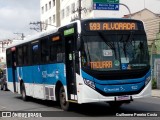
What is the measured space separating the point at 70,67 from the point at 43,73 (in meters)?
3.45

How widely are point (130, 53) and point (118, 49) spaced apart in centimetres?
45

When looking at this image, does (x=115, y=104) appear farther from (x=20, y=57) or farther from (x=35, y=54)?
(x=20, y=57)

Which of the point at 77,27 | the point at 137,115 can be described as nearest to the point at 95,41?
the point at 77,27

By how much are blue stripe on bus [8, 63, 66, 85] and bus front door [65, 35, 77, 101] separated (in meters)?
0.34

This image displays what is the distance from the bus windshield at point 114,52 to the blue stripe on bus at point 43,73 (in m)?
1.98

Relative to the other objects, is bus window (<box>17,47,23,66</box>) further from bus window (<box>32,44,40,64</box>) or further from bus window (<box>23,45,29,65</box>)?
bus window (<box>32,44,40,64</box>)

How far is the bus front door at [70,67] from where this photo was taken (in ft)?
46.6

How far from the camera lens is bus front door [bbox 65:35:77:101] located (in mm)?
14203

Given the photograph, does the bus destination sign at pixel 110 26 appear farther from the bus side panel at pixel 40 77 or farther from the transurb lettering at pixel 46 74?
the transurb lettering at pixel 46 74

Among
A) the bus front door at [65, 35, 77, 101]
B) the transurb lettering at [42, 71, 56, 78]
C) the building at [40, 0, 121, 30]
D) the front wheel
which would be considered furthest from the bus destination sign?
the building at [40, 0, 121, 30]

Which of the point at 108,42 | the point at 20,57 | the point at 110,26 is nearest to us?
the point at 108,42

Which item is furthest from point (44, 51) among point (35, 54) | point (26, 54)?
point (26, 54)

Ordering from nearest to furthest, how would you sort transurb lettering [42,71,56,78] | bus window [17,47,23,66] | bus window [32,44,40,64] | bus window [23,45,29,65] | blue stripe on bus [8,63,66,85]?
blue stripe on bus [8,63,66,85], transurb lettering [42,71,56,78], bus window [32,44,40,64], bus window [23,45,29,65], bus window [17,47,23,66]

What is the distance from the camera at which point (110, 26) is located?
45.5 feet
